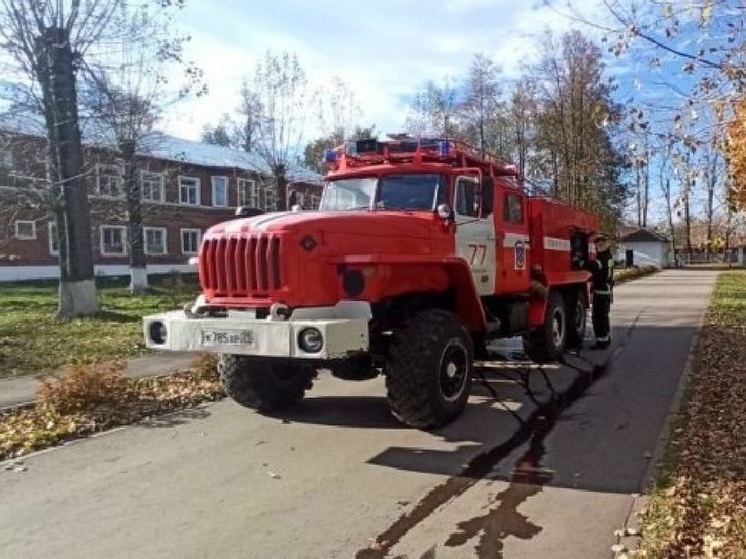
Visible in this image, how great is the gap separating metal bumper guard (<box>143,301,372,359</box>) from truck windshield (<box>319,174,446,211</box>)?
211 centimetres

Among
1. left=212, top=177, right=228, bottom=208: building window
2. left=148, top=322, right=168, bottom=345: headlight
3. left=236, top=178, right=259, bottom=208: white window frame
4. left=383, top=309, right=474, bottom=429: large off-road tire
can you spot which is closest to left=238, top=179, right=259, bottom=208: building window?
left=236, top=178, right=259, bottom=208: white window frame

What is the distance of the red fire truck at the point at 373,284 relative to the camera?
21.6 ft

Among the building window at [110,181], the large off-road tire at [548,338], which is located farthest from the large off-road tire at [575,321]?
the building window at [110,181]

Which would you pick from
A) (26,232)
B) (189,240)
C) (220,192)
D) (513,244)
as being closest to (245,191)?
(220,192)

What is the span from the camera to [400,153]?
8945mm

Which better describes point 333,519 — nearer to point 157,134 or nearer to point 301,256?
point 301,256

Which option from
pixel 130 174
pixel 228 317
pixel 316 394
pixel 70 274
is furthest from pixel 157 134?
pixel 228 317

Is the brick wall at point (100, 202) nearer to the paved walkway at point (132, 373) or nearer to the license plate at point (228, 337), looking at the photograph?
the paved walkway at point (132, 373)

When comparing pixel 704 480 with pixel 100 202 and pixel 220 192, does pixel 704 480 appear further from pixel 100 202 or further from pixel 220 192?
pixel 220 192

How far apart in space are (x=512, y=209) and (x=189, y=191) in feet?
123

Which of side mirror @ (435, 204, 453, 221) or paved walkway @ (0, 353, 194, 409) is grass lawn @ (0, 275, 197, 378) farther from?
side mirror @ (435, 204, 453, 221)

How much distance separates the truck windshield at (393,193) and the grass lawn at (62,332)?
528 centimetres

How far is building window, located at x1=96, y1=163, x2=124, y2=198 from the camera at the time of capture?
75.6 feet

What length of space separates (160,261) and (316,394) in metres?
36.0
